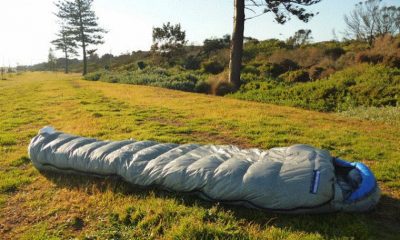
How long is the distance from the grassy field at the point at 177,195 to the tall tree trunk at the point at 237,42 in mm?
7506

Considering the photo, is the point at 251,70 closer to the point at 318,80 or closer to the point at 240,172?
the point at 318,80

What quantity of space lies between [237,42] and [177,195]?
13.3m

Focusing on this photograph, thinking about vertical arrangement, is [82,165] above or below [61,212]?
above

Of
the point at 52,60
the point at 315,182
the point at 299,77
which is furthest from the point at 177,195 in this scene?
the point at 52,60

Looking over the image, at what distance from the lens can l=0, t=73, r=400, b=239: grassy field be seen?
11.7 ft

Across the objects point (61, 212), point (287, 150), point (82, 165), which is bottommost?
point (61, 212)

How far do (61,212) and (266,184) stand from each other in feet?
7.40

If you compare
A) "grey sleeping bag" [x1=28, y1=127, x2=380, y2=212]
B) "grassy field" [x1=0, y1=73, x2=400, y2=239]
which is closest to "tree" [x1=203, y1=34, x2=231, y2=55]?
"grassy field" [x1=0, y1=73, x2=400, y2=239]

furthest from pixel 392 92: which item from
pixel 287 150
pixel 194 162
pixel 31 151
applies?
pixel 31 151

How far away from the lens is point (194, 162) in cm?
425

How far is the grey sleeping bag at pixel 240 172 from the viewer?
3647 millimetres

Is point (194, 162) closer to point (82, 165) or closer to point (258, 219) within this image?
point (258, 219)

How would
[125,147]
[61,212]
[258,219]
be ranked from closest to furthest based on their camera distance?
[258,219] < [61,212] < [125,147]

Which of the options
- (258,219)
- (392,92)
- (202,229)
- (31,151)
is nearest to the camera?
(202,229)
